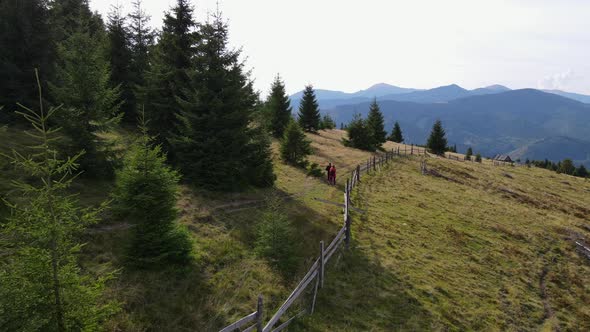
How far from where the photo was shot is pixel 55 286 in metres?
6.61

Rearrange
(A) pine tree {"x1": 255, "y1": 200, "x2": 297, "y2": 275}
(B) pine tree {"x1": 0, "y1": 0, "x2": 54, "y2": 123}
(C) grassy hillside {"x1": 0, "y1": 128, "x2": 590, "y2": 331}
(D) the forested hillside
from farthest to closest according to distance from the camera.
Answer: (B) pine tree {"x1": 0, "y1": 0, "x2": 54, "y2": 123}
(A) pine tree {"x1": 255, "y1": 200, "x2": 297, "y2": 275}
(C) grassy hillside {"x1": 0, "y1": 128, "x2": 590, "y2": 331}
(D) the forested hillside

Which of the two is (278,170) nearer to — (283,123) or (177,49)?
(177,49)

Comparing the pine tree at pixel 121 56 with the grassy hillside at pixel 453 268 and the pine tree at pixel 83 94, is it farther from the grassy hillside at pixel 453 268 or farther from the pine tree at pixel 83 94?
the grassy hillside at pixel 453 268

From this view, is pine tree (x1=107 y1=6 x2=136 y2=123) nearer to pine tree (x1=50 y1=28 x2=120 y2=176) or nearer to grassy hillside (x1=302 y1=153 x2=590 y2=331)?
pine tree (x1=50 y1=28 x2=120 y2=176)

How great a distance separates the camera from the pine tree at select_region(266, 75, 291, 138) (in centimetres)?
5112

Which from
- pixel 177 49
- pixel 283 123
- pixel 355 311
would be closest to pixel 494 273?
pixel 355 311

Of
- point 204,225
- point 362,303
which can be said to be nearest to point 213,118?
point 204,225

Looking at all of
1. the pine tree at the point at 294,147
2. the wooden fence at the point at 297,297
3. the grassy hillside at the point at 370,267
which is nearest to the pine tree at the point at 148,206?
the grassy hillside at the point at 370,267

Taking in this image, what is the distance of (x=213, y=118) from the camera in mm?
21344

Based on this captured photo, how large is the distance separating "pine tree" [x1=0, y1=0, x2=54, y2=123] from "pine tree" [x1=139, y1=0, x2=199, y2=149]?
25.6 feet

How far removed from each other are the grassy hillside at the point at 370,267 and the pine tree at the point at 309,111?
33.6 m

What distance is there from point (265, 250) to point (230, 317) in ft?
12.1

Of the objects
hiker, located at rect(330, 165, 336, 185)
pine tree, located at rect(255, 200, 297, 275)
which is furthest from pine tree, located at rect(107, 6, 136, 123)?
pine tree, located at rect(255, 200, 297, 275)

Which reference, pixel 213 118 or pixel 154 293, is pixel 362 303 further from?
pixel 213 118
